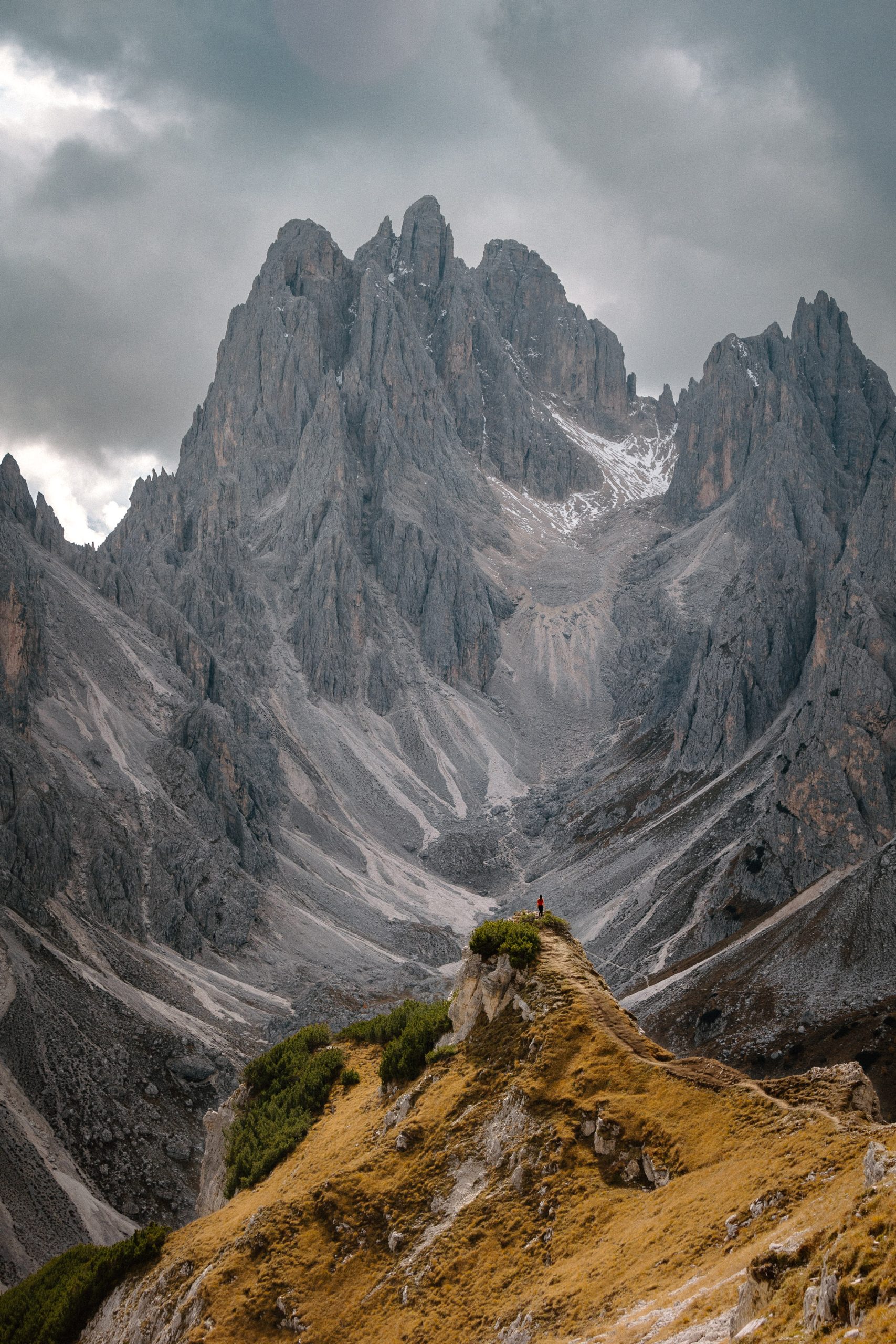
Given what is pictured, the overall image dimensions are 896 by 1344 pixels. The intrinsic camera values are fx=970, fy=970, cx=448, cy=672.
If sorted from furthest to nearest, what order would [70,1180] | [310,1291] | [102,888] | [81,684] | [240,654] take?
[240,654], [81,684], [102,888], [70,1180], [310,1291]

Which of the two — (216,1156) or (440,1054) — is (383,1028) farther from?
(216,1156)

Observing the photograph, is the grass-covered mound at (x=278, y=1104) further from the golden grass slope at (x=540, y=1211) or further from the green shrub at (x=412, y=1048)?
the green shrub at (x=412, y=1048)

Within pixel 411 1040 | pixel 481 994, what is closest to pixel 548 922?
pixel 481 994

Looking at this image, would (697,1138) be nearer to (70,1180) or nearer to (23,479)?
(70,1180)

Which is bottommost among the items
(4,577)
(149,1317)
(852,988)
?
(852,988)

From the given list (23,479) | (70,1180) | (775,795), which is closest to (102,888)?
(70,1180)

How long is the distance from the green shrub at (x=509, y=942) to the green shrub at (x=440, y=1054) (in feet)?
7.39

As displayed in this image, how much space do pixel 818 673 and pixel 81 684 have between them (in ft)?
326

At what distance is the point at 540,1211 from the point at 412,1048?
654 centimetres

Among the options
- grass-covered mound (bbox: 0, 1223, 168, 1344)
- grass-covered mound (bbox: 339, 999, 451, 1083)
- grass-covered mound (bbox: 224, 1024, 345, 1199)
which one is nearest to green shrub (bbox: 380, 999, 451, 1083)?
grass-covered mound (bbox: 339, 999, 451, 1083)

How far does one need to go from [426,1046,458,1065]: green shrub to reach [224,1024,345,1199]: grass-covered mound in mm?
4597

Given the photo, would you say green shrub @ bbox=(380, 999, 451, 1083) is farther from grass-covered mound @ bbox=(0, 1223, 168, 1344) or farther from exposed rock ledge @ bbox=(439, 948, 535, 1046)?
grass-covered mound @ bbox=(0, 1223, 168, 1344)

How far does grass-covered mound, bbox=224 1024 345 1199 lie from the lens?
25766mm

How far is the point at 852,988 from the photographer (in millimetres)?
71250
